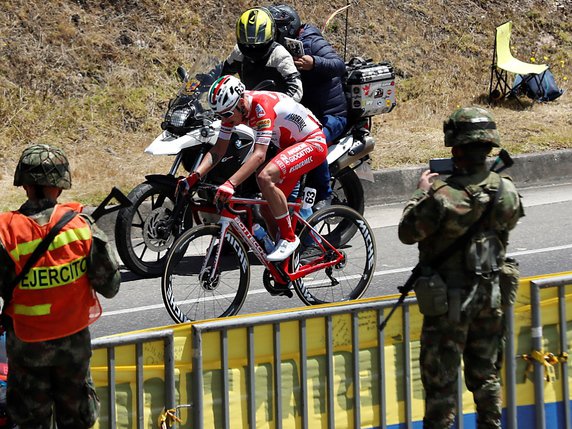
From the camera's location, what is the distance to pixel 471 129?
5.68m

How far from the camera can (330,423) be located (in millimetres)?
6184

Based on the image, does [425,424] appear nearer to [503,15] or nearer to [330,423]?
[330,423]

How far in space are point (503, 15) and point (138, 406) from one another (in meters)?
14.9

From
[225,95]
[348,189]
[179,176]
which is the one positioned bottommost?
[348,189]

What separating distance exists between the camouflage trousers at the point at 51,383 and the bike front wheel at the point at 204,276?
307 centimetres

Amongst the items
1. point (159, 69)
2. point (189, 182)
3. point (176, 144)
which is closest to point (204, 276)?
point (189, 182)

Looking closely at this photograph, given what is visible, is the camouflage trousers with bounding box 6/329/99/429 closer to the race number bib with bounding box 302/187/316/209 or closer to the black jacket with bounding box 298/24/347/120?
the race number bib with bounding box 302/187/316/209

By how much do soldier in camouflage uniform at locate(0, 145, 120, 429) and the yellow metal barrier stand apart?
270mm

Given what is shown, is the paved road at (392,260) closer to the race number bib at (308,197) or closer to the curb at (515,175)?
the curb at (515,175)

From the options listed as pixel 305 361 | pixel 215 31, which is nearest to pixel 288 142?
pixel 305 361

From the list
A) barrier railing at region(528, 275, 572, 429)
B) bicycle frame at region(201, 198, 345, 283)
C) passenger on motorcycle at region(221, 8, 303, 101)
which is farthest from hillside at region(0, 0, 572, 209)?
barrier railing at region(528, 275, 572, 429)

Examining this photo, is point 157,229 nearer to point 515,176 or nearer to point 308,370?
point 308,370

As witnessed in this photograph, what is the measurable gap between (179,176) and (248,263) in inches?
66.5

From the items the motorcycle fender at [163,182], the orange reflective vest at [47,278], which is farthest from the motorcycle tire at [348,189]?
the orange reflective vest at [47,278]
